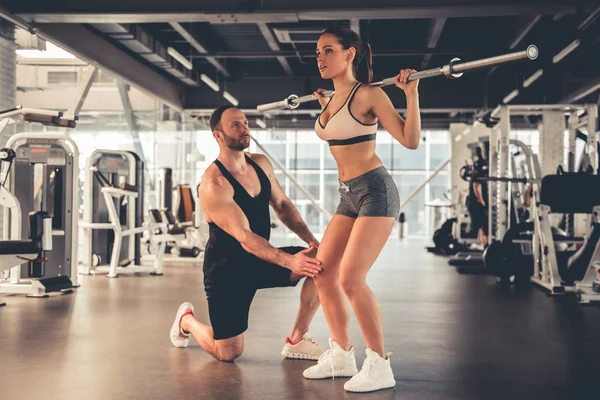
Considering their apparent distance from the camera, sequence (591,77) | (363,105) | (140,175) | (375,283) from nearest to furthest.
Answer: (363,105), (375,283), (140,175), (591,77)

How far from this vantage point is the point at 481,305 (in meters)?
5.02

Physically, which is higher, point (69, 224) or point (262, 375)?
point (69, 224)

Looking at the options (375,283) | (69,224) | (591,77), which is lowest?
(375,283)

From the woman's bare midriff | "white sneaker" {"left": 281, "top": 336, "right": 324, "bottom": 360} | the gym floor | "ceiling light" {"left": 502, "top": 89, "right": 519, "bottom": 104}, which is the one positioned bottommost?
the gym floor

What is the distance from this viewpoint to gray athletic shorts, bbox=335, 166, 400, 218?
2455mm

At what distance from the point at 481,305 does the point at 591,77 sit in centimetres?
670

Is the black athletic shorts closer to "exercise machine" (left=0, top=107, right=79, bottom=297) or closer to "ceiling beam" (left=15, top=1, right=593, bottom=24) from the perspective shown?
"exercise machine" (left=0, top=107, right=79, bottom=297)

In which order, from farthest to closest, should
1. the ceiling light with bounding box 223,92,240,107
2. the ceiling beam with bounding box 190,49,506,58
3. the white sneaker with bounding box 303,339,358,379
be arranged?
1. the ceiling light with bounding box 223,92,240,107
2. the ceiling beam with bounding box 190,49,506,58
3. the white sneaker with bounding box 303,339,358,379

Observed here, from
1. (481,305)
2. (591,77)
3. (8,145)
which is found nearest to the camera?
(481,305)

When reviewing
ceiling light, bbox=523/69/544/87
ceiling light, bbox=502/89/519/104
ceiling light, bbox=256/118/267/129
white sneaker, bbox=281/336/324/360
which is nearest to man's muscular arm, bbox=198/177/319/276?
white sneaker, bbox=281/336/324/360

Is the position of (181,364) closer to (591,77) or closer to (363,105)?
(363,105)

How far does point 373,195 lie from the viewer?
2.46 metres

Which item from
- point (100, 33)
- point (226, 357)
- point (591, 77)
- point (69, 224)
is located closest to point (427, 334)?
point (226, 357)

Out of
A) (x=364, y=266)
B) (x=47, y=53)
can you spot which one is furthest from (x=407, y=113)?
(x=47, y=53)
